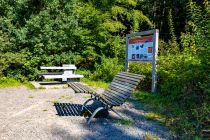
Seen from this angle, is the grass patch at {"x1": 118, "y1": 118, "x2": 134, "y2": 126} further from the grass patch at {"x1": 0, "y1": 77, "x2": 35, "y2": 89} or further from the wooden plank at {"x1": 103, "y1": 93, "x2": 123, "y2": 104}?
the grass patch at {"x1": 0, "y1": 77, "x2": 35, "y2": 89}

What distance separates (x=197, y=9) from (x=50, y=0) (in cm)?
720

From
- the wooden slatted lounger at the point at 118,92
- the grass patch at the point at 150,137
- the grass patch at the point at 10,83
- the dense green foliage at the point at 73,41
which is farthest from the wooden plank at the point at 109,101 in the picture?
the grass patch at the point at 10,83

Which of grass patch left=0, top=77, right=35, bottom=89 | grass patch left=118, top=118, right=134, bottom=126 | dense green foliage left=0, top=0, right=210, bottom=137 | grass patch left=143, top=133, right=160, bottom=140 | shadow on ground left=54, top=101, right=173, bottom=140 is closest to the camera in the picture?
grass patch left=143, top=133, right=160, bottom=140

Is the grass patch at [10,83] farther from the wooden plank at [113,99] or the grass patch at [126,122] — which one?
the grass patch at [126,122]

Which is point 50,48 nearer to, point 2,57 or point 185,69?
point 2,57

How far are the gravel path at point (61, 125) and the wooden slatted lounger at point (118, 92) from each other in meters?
0.30

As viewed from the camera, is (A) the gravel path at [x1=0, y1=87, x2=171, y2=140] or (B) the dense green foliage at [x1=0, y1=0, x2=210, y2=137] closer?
(A) the gravel path at [x1=0, y1=87, x2=171, y2=140]

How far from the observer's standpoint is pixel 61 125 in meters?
5.40

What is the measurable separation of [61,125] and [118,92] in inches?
53.5

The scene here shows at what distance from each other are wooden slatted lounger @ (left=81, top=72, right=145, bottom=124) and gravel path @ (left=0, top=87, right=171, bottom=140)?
0.30 m

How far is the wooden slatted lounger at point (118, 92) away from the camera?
18.1 feet

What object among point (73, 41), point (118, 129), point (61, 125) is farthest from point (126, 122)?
point (73, 41)

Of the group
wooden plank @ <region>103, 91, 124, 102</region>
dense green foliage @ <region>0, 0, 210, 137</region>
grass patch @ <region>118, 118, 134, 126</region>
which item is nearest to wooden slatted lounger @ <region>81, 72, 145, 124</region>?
wooden plank @ <region>103, 91, 124, 102</region>

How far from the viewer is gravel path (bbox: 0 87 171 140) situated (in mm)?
4867
